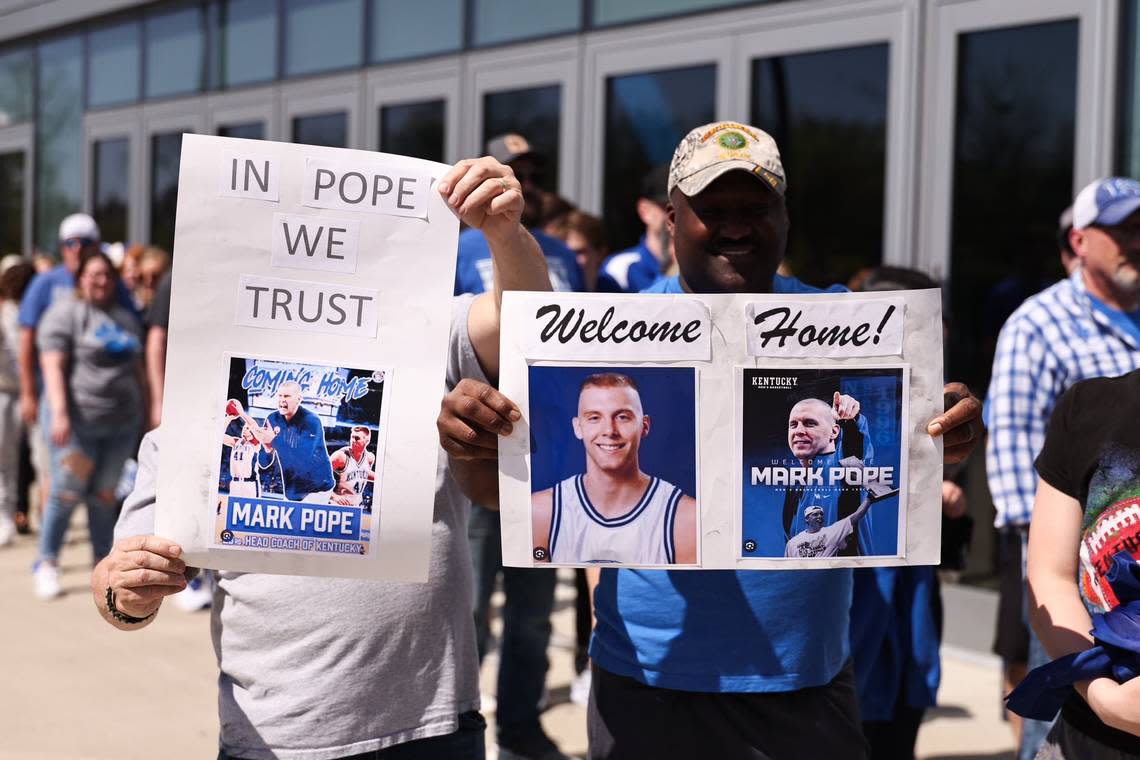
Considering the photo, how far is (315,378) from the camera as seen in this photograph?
6.97ft

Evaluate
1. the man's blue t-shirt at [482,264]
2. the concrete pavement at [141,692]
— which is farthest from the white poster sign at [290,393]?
the concrete pavement at [141,692]

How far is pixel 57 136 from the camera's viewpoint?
1558 cm

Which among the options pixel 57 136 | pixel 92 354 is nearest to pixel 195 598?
pixel 92 354

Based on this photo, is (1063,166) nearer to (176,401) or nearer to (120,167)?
(176,401)

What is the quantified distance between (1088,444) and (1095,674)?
39cm

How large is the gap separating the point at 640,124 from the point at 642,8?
0.72 m

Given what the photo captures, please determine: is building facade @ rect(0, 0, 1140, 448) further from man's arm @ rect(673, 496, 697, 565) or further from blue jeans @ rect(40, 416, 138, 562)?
man's arm @ rect(673, 496, 697, 565)

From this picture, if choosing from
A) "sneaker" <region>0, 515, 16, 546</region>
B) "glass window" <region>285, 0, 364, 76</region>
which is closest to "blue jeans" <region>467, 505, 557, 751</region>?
"sneaker" <region>0, 515, 16, 546</region>

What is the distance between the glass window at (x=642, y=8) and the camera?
785cm

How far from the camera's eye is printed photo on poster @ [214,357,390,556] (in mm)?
2119

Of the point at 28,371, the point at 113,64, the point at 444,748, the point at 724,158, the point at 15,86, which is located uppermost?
the point at 15,86

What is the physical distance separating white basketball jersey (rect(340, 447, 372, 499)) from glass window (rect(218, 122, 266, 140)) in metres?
10.1

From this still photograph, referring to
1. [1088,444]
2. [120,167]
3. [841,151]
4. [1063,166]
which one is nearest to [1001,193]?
[1063,166]

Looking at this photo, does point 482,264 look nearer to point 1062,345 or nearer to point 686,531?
point 1062,345
